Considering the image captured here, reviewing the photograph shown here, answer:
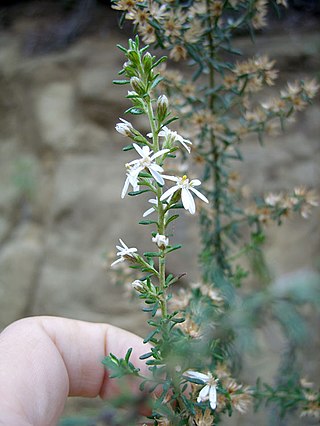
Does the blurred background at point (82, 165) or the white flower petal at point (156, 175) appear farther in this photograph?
the blurred background at point (82, 165)

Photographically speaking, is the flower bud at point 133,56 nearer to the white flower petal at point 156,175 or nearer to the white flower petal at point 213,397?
the white flower petal at point 156,175

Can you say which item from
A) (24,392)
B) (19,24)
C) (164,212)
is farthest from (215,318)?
(19,24)

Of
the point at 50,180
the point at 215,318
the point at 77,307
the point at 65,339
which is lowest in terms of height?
the point at 77,307

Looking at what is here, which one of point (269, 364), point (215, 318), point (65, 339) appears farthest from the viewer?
point (269, 364)

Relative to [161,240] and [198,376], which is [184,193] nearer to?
[161,240]

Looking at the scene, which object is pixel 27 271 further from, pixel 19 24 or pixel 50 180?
pixel 19 24

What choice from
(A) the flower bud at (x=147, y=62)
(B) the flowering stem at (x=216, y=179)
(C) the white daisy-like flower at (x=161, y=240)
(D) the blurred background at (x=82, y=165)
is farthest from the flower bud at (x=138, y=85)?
(D) the blurred background at (x=82, y=165)
